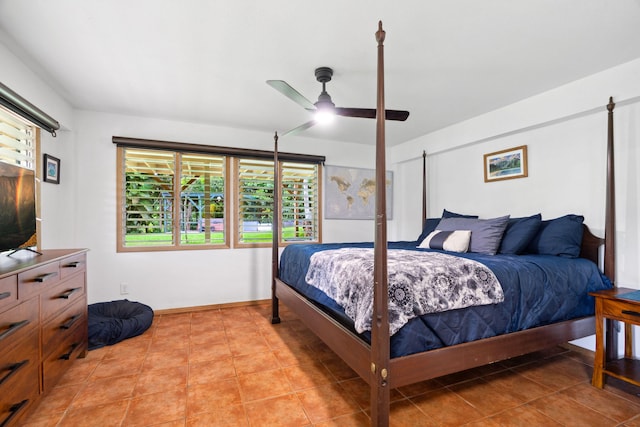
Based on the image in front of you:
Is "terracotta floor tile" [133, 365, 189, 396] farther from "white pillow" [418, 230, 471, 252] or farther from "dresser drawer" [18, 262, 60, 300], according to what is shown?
"white pillow" [418, 230, 471, 252]

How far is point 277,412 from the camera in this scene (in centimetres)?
180

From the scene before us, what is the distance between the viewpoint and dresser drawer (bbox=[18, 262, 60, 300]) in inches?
63.1

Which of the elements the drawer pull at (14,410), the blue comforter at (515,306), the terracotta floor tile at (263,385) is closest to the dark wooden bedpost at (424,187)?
the blue comforter at (515,306)

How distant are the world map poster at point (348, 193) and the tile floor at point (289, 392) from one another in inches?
88.4

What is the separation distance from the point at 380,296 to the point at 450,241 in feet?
6.14

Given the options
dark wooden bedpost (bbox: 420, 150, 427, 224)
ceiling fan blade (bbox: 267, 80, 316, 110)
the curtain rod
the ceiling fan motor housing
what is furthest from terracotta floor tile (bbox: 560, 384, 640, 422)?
the curtain rod

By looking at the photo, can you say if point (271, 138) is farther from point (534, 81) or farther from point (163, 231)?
point (534, 81)

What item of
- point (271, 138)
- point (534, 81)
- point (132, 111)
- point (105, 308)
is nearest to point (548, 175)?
point (534, 81)

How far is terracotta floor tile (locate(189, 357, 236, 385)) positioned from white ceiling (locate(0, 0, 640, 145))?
2.37 meters

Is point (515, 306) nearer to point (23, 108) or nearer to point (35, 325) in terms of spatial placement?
point (35, 325)

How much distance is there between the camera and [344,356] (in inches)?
71.9

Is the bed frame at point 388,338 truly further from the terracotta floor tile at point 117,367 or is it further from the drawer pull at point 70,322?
the drawer pull at point 70,322

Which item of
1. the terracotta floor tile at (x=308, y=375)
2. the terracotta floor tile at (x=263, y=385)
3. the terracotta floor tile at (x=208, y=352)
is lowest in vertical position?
the terracotta floor tile at (x=208, y=352)

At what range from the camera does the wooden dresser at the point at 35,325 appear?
1448 mm
